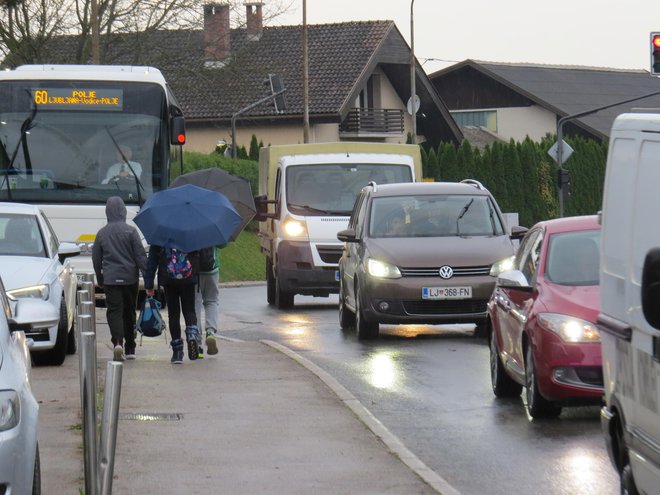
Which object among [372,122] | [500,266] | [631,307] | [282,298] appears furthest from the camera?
[372,122]

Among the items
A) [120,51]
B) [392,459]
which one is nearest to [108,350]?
[392,459]

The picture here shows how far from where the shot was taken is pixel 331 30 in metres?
66.6

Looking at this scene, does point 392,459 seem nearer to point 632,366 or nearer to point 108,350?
point 632,366

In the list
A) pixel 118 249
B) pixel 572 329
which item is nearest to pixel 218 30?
pixel 118 249

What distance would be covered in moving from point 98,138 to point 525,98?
2406 inches

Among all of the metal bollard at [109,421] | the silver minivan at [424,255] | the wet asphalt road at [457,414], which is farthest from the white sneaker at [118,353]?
the metal bollard at [109,421]

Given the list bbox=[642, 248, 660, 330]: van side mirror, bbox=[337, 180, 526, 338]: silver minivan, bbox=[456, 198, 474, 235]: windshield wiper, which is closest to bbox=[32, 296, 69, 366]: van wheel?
bbox=[337, 180, 526, 338]: silver minivan

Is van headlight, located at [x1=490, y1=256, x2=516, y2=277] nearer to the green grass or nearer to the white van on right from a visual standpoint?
the white van on right

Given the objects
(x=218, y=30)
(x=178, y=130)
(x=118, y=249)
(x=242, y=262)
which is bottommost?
(x=242, y=262)

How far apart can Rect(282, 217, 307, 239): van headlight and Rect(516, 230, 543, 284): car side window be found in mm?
11376

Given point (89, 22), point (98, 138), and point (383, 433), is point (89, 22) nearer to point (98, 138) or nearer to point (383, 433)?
point (98, 138)

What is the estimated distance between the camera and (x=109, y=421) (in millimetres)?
6859

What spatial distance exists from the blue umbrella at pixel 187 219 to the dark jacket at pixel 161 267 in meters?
0.20

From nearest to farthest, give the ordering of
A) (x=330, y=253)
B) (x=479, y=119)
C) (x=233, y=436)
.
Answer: (x=233, y=436) < (x=330, y=253) < (x=479, y=119)
